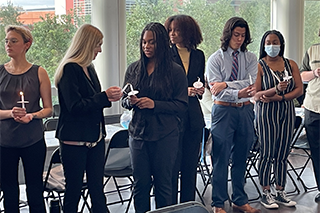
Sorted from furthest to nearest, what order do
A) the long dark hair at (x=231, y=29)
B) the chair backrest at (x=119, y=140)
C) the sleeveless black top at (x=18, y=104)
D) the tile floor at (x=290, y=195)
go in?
the tile floor at (x=290, y=195) → the long dark hair at (x=231, y=29) → the chair backrest at (x=119, y=140) → the sleeveless black top at (x=18, y=104)

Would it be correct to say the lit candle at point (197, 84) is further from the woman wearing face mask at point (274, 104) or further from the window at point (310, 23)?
the window at point (310, 23)

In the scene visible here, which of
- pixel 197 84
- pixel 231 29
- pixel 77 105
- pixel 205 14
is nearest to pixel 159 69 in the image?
pixel 197 84

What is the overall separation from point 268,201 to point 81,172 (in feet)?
6.40

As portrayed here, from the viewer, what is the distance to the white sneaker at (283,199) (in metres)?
4.00

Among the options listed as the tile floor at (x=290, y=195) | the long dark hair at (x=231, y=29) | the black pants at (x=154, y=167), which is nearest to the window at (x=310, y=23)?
the tile floor at (x=290, y=195)

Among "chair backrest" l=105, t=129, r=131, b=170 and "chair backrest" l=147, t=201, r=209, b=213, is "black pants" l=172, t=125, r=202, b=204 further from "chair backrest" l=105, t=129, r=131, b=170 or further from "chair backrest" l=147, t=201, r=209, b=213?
"chair backrest" l=147, t=201, r=209, b=213

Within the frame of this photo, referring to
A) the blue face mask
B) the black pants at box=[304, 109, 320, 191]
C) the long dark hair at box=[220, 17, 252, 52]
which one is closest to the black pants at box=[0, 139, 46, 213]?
the long dark hair at box=[220, 17, 252, 52]

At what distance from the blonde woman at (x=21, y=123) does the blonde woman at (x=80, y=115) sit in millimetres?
199

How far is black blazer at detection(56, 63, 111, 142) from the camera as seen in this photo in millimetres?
2729

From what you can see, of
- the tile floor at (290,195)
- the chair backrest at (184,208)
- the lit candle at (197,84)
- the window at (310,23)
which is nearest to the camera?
the chair backrest at (184,208)

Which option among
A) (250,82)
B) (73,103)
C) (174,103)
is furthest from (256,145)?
(73,103)

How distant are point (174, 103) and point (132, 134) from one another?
353mm

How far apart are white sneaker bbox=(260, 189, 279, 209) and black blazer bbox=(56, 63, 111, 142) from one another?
1920mm

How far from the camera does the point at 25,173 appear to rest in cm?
289
